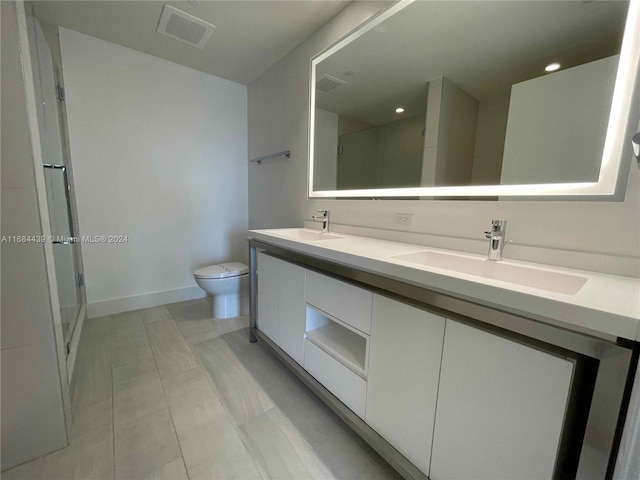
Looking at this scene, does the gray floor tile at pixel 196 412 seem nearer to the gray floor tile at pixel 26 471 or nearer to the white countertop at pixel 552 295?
the gray floor tile at pixel 26 471

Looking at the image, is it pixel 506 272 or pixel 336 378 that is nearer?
pixel 506 272

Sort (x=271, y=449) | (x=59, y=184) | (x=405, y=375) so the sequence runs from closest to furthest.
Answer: (x=405, y=375), (x=271, y=449), (x=59, y=184)

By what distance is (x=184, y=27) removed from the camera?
1847 mm

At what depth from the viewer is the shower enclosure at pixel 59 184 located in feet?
4.73

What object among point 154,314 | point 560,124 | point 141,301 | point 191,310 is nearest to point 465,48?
point 560,124

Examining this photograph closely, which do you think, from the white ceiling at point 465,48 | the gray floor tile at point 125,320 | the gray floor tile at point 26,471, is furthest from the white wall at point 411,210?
the gray floor tile at point 26,471

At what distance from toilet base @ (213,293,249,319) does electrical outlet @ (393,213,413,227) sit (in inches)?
63.8

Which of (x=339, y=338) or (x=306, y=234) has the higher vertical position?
(x=306, y=234)

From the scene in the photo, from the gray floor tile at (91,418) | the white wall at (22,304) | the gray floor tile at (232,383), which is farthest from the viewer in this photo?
the gray floor tile at (232,383)

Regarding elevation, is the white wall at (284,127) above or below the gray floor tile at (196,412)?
above

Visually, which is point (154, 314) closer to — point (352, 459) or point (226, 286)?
point (226, 286)

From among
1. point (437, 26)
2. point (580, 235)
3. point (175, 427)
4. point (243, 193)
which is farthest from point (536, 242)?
point (243, 193)

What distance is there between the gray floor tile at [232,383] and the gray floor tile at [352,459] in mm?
373

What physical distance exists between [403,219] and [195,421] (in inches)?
57.2
